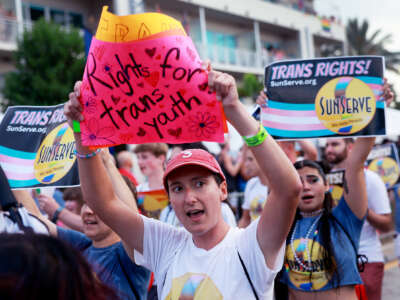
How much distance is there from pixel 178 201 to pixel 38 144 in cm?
148

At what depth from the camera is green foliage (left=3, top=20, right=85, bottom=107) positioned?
12883 millimetres

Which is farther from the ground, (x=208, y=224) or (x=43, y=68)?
(x=43, y=68)

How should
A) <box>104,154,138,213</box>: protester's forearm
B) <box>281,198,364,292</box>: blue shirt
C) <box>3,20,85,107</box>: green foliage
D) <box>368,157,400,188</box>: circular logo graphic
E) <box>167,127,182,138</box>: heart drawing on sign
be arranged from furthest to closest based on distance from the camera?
<box>3,20,85,107</box>: green foliage
<box>368,157,400,188</box>: circular logo graphic
<box>281,198,364,292</box>: blue shirt
<box>104,154,138,213</box>: protester's forearm
<box>167,127,182,138</box>: heart drawing on sign

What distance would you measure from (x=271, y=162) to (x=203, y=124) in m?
0.34

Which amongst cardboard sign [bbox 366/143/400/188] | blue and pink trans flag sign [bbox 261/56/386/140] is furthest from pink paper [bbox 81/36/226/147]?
cardboard sign [bbox 366/143/400/188]

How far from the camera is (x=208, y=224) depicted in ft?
6.02

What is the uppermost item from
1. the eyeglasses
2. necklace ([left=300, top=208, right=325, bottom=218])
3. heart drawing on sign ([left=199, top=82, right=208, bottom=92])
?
heart drawing on sign ([left=199, top=82, right=208, bottom=92])

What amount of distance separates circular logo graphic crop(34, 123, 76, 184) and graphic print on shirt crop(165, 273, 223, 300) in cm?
128

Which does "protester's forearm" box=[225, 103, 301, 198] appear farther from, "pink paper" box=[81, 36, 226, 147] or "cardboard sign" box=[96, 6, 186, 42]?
"cardboard sign" box=[96, 6, 186, 42]

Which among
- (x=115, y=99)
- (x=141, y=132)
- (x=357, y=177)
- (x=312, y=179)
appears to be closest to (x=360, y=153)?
(x=357, y=177)

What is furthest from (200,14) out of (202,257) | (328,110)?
(202,257)

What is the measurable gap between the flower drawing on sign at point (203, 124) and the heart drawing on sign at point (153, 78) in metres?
0.21

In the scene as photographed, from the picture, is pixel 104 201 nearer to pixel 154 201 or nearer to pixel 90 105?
pixel 90 105

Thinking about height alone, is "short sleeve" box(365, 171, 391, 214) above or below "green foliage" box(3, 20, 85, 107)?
below
